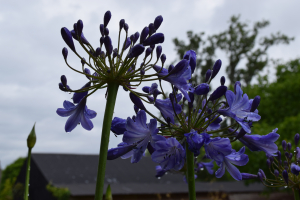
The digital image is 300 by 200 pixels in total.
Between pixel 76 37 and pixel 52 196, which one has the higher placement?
pixel 76 37

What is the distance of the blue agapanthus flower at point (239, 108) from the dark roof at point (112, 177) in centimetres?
1942

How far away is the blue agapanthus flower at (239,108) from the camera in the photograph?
2131 mm

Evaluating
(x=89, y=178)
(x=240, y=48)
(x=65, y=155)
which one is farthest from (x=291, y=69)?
(x=65, y=155)

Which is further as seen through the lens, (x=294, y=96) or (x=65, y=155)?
(x=65, y=155)

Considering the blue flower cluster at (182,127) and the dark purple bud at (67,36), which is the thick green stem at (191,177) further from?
the dark purple bud at (67,36)

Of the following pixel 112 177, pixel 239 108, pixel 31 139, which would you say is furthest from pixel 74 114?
pixel 112 177

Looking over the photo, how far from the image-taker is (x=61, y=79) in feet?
A: 6.77

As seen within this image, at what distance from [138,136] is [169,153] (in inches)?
9.5

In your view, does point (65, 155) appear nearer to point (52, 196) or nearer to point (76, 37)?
point (52, 196)

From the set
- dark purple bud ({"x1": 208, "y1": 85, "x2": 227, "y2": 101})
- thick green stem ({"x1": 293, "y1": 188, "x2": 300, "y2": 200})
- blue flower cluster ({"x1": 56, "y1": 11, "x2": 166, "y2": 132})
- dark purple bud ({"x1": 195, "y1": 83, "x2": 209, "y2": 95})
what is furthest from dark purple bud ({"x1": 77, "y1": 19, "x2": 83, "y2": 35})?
thick green stem ({"x1": 293, "y1": 188, "x2": 300, "y2": 200})

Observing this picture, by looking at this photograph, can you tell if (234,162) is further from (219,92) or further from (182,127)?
(219,92)

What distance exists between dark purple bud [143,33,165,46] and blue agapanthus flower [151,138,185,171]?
2.20ft

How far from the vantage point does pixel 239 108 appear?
7.36 feet

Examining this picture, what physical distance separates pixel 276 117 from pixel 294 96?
1.92 meters
